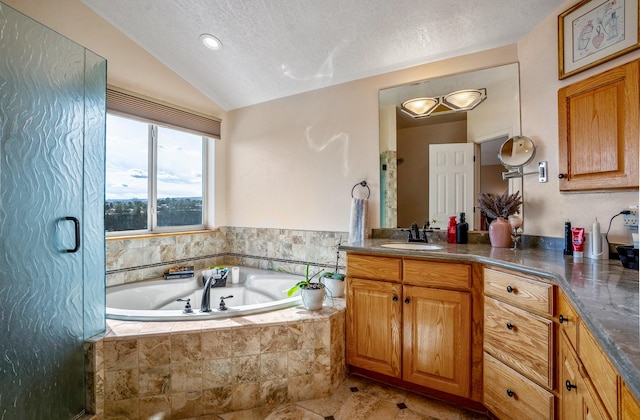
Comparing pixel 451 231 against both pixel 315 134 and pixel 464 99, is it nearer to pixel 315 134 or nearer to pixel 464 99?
pixel 464 99

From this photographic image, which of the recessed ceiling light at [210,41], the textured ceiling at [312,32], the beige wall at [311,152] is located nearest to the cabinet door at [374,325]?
the beige wall at [311,152]

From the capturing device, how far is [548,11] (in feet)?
5.86

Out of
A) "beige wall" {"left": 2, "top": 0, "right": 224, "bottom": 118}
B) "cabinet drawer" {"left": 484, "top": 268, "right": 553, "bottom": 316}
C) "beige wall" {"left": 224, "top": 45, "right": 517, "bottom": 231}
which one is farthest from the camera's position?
"beige wall" {"left": 224, "top": 45, "right": 517, "bottom": 231}

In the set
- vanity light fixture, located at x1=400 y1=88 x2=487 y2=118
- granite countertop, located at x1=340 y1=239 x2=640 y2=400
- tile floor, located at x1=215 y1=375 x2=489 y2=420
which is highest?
vanity light fixture, located at x1=400 y1=88 x2=487 y2=118

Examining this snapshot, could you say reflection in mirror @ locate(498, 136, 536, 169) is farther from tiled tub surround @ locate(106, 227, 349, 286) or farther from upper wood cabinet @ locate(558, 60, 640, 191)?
tiled tub surround @ locate(106, 227, 349, 286)

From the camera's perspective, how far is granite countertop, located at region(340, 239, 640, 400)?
0.58m

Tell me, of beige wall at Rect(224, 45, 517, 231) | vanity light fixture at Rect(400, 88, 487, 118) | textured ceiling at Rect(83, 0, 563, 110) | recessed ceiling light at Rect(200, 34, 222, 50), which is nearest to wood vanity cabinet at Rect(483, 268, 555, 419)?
beige wall at Rect(224, 45, 517, 231)

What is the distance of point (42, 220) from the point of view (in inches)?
56.7

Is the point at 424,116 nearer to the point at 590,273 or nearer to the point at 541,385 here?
the point at 590,273

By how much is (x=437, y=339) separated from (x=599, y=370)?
100 centimetres

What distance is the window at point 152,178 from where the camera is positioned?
2535mm

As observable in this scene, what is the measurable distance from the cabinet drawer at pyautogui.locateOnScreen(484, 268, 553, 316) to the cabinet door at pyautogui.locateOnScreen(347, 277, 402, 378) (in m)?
0.50

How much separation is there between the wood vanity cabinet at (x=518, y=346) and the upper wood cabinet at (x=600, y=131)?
0.66 meters

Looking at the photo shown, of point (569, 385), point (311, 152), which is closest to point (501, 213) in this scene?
point (569, 385)
